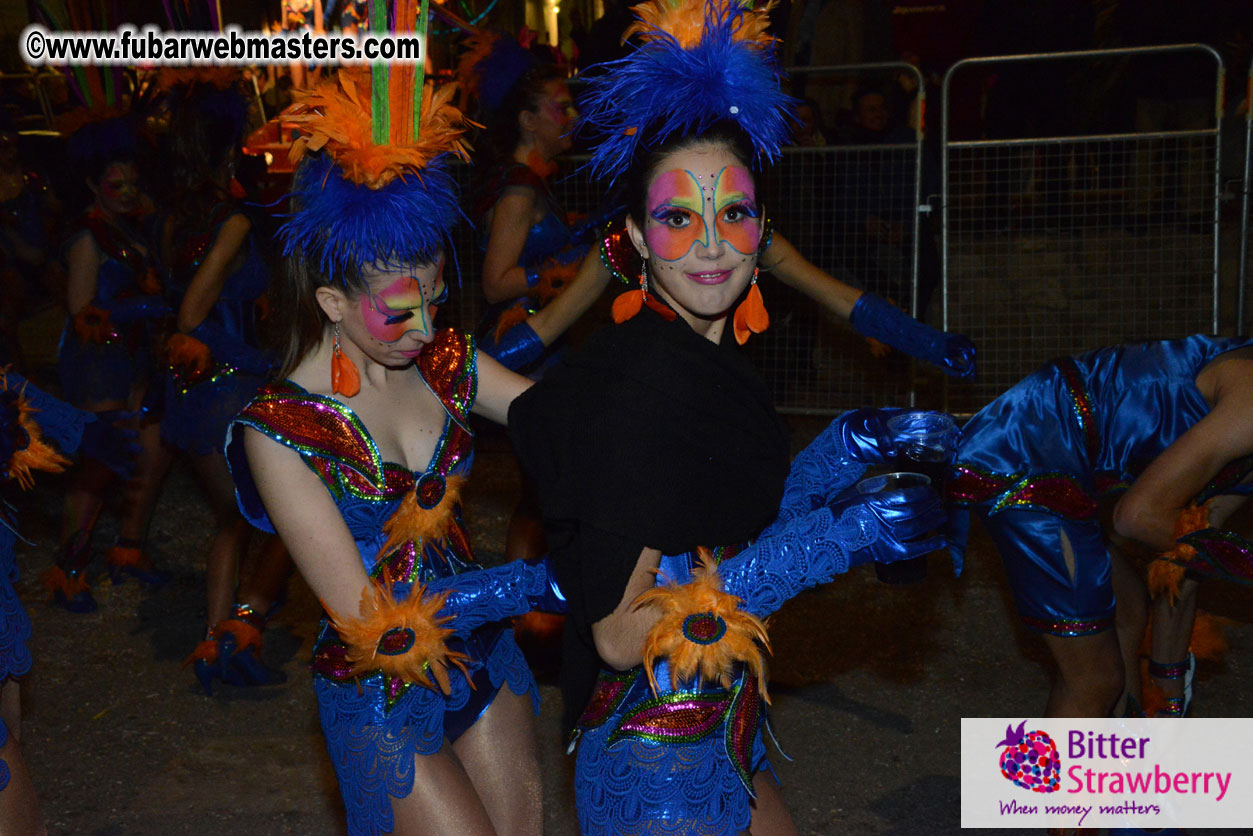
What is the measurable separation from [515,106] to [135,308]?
205 cm

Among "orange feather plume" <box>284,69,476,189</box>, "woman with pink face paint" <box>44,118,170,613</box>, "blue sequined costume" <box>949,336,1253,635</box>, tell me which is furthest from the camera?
"woman with pink face paint" <box>44,118,170,613</box>

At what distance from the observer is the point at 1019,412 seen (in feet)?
10.2

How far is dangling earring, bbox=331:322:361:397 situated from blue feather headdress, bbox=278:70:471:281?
0.54 ft

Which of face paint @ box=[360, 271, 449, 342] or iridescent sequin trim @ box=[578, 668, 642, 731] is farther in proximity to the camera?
face paint @ box=[360, 271, 449, 342]

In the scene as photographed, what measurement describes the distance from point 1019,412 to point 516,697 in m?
1.58

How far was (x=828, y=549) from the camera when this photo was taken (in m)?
1.97

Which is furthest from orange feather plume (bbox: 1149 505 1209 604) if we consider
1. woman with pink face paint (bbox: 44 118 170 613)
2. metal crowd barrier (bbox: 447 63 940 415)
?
woman with pink face paint (bbox: 44 118 170 613)

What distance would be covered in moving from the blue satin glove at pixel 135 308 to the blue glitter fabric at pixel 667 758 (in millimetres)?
3990

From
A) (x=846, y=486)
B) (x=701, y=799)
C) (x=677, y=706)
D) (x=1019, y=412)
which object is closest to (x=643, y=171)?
(x=846, y=486)

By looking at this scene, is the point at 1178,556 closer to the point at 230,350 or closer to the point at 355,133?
the point at 355,133

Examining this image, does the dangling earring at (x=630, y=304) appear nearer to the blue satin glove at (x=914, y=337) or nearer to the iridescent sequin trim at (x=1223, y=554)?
the blue satin glove at (x=914, y=337)

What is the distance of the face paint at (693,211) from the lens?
208cm

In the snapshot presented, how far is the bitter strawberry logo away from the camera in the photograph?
329 centimetres

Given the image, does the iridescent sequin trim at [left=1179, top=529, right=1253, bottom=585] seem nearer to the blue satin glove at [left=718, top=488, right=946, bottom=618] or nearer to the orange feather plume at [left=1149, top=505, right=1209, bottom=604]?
the orange feather plume at [left=1149, top=505, right=1209, bottom=604]
